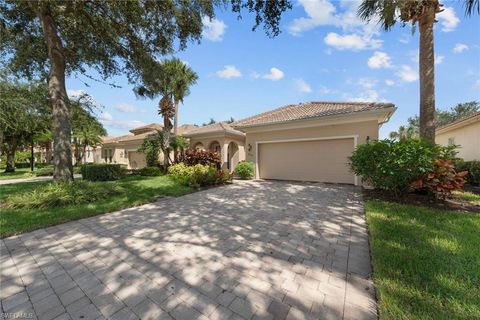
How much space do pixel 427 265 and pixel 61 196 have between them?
27.9ft

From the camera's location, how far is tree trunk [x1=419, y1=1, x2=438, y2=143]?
7219 mm

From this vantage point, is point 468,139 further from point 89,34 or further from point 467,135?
point 89,34

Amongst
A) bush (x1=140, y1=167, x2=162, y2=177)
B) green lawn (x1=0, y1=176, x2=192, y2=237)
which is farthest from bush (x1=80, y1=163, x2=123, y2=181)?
green lawn (x1=0, y1=176, x2=192, y2=237)

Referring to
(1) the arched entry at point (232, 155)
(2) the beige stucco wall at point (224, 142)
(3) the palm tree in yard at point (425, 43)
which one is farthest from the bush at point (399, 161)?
(1) the arched entry at point (232, 155)

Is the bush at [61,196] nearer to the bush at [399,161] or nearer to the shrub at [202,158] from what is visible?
the shrub at [202,158]

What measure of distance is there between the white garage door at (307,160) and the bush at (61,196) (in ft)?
26.5

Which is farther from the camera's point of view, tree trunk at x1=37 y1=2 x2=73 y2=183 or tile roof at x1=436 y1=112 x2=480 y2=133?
tile roof at x1=436 y1=112 x2=480 y2=133

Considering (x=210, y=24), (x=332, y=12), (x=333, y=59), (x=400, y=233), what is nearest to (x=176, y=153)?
(x=210, y=24)

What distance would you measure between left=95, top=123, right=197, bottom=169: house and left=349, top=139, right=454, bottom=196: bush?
16.4 metres

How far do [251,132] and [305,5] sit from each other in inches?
298

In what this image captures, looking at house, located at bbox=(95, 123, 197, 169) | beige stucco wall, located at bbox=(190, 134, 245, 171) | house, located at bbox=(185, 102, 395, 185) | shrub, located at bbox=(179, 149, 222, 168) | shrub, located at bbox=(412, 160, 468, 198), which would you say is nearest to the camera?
shrub, located at bbox=(412, 160, 468, 198)

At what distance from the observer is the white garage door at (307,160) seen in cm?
1041

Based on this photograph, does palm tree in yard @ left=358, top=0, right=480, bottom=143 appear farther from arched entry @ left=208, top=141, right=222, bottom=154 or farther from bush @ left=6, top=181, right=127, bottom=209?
arched entry @ left=208, top=141, right=222, bottom=154

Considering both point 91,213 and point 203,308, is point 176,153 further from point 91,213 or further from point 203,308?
point 203,308
